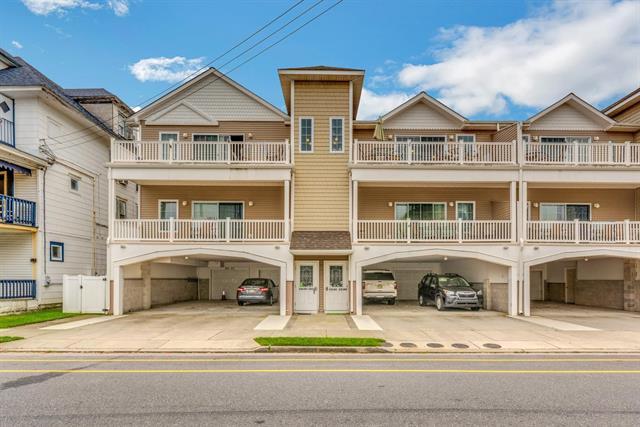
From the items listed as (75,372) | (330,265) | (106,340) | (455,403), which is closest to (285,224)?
(330,265)

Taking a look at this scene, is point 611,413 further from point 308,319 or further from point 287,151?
point 287,151

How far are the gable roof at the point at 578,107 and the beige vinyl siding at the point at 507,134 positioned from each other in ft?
4.81

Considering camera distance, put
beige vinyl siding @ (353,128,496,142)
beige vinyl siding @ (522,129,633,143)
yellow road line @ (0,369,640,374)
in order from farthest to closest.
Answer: beige vinyl siding @ (522,129,633,143)
beige vinyl siding @ (353,128,496,142)
yellow road line @ (0,369,640,374)

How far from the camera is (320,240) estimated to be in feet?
59.9

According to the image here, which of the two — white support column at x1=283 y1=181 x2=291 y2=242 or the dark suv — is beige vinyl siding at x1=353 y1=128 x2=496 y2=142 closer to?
white support column at x1=283 y1=181 x2=291 y2=242

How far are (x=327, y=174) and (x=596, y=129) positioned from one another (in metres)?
13.7

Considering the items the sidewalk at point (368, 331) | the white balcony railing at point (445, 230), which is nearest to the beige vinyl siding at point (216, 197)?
the white balcony railing at point (445, 230)

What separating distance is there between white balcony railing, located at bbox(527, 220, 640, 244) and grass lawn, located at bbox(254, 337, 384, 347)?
10.6m

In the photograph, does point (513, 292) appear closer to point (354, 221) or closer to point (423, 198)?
point (423, 198)

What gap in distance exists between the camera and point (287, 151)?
1869 cm

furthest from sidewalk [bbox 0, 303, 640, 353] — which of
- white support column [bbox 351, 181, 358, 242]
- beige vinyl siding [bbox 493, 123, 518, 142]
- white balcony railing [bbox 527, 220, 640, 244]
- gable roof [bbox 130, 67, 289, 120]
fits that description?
gable roof [bbox 130, 67, 289, 120]

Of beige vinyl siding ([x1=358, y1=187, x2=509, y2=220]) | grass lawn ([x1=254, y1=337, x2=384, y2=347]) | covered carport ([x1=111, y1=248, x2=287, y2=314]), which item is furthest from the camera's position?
beige vinyl siding ([x1=358, y1=187, x2=509, y2=220])

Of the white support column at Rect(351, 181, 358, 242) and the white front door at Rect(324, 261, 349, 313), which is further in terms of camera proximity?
the white front door at Rect(324, 261, 349, 313)

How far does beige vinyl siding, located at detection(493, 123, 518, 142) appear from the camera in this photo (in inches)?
763
